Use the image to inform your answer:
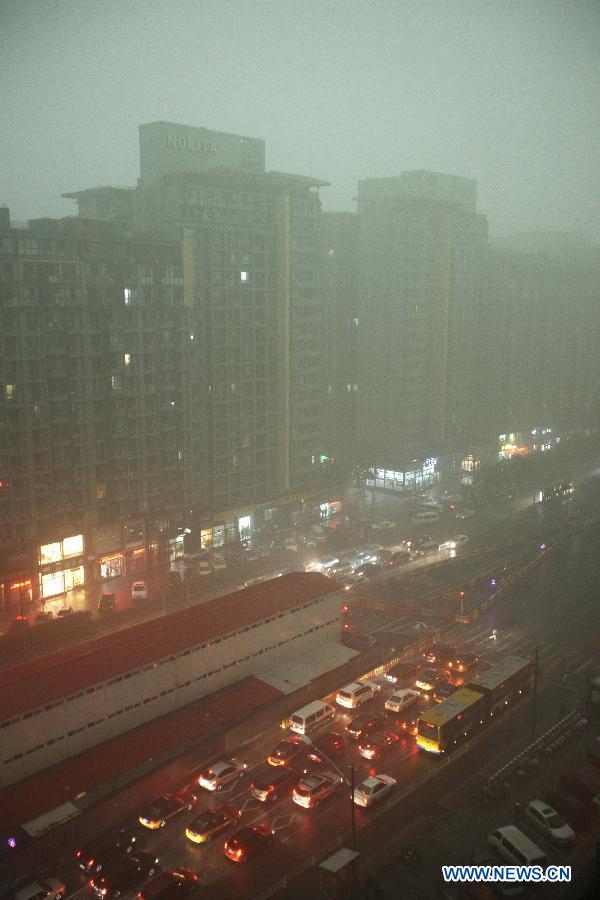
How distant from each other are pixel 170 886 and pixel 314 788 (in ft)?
19.3

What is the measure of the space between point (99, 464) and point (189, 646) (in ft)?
71.7

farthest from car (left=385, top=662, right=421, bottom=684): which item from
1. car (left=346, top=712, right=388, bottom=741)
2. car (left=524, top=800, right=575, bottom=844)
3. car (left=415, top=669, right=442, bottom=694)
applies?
car (left=524, top=800, right=575, bottom=844)

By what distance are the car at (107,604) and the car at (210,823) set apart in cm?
2007

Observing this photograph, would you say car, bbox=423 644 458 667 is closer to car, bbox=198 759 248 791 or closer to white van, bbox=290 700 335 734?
white van, bbox=290 700 335 734

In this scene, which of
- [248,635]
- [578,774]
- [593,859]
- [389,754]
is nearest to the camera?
[593,859]

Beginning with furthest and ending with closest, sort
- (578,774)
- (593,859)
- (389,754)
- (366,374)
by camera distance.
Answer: (366,374), (389,754), (578,774), (593,859)

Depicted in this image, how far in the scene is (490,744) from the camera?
96.6 feet

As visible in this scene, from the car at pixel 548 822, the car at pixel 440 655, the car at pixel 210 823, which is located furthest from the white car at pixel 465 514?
the car at pixel 210 823

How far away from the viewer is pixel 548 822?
79.6ft

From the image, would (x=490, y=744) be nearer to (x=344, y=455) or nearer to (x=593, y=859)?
(x=593, y=859)

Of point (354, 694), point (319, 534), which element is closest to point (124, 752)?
point (354, 694)

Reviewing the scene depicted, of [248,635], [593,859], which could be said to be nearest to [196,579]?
[248,635]

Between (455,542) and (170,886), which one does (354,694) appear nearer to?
(170,886)

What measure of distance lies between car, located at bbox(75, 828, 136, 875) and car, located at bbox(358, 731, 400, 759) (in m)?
8.83
